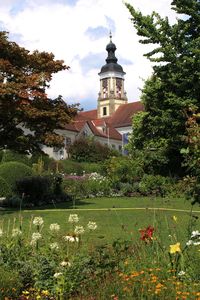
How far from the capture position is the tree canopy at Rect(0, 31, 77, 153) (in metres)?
15.9

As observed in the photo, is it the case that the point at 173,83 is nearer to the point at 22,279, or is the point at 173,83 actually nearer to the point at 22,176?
the point at 22,176

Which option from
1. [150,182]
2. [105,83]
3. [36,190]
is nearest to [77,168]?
[150,182]

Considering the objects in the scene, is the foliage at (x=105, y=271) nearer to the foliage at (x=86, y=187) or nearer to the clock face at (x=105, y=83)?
the foliage at (x=86, y=187)

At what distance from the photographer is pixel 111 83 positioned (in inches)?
4633

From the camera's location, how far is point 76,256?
18.4 feet

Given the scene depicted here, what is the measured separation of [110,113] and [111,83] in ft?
42.3

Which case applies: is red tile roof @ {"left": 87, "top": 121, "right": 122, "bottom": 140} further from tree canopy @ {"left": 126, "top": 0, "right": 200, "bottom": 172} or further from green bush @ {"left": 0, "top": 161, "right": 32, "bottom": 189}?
tree canopy @ {"left": 126, "top": 0, "right": 200, "bottom": 172}

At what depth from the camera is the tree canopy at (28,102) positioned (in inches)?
627

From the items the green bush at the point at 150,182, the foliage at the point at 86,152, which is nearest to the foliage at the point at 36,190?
the green bush at the point at 150,182

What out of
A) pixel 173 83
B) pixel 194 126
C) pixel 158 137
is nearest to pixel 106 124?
pixel 158 137

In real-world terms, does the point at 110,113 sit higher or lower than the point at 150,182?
higher

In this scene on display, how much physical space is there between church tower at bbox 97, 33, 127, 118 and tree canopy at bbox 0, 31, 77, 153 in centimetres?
9218

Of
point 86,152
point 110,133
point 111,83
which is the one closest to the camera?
point 86,152

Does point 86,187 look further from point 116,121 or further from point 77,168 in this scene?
point 116,121
